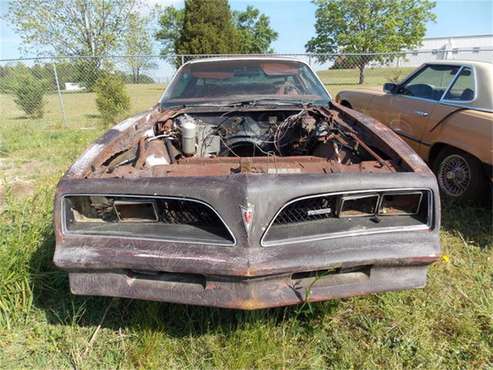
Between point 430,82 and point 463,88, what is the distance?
646mm

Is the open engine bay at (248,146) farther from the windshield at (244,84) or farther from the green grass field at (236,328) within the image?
the green grass field at (236,328)

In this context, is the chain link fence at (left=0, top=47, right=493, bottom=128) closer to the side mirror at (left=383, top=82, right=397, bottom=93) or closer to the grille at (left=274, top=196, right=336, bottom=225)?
the side mirror at (left=383, top=82, right=397, bottom=93)

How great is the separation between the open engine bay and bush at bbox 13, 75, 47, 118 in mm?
10176

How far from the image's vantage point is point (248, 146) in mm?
2930

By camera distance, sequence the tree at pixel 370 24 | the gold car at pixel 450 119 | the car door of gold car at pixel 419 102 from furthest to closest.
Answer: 1. the tree at pixel 370 24
2. the car door of gold car at pixel 419 102
3. the gold car at pixel 450 119

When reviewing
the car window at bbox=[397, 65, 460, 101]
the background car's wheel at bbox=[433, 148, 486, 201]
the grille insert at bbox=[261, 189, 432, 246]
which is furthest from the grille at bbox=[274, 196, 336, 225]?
the car window at bbox=[397, 65, 460, 101]

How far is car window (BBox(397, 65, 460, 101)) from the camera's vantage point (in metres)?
4.06

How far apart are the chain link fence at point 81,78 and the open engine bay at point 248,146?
6.04 metres

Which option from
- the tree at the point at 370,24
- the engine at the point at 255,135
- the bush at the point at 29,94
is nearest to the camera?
the engine at the point at 255,135

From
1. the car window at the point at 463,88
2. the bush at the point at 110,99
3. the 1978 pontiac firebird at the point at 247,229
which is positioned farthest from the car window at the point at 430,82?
the bush at the point at 110,99

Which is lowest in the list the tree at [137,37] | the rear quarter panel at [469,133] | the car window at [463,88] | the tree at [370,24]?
the rear quarter panel at [469,133]

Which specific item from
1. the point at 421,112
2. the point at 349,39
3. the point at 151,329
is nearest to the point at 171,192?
the point at 151,329

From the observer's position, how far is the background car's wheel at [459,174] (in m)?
3.36

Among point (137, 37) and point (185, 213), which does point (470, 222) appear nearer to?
point (185, 213)
